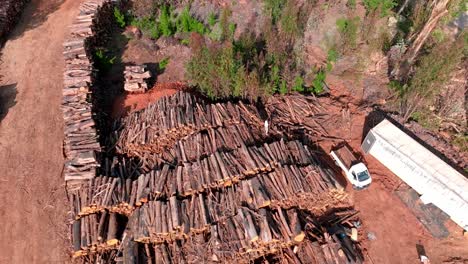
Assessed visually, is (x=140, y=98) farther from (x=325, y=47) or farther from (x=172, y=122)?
(x=325, y=47)

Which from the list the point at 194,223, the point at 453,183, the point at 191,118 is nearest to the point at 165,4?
the point at 191,118

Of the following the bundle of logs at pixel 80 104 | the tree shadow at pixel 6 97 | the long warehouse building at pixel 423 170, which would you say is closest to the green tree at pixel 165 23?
the bundle of logs at pixel 80 104

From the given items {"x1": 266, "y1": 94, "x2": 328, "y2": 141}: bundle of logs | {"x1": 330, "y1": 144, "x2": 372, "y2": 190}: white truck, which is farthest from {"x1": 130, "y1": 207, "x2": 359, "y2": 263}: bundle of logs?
{"x1": 266, "y1": 94, "x2": 328, "y2": 141}: bundle of logs

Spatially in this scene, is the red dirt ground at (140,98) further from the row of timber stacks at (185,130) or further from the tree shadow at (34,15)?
the tree shadow at (34,15)

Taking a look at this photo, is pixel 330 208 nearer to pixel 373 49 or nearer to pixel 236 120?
pixel 236 120

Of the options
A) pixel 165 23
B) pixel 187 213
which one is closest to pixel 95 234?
pixel 187 213

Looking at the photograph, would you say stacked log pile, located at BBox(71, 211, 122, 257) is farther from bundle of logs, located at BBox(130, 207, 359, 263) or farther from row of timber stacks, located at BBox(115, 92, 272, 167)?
row of timber stacks, located at BBox(115, 92, 272, 167)

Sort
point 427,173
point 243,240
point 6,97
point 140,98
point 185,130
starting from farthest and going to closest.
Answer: point 140,98
point 6,97
point 185,130
point 427,173
point 243,240
